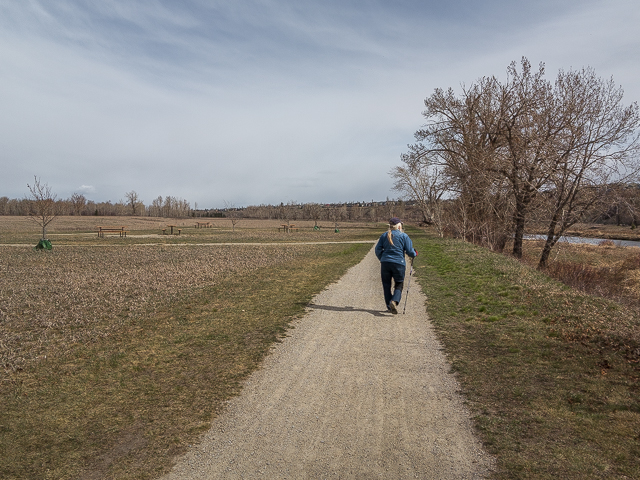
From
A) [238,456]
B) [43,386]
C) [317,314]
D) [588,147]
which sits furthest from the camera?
[588,147]

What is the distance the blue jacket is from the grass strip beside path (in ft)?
Answer: 7.10

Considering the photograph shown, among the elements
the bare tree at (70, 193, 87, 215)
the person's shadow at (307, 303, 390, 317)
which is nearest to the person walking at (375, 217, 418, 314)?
the person's shadow at (307, 303, 390, 317)

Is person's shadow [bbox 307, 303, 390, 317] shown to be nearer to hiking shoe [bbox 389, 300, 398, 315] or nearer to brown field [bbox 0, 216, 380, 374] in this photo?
hiking shoe [bbox 389, 300, 398, 315]

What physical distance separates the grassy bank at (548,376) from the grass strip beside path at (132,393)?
112 inches

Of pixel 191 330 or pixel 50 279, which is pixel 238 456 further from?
pixel 50 279

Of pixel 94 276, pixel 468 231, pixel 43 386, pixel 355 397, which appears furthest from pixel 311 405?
pixel 468 231

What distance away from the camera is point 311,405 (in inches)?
172

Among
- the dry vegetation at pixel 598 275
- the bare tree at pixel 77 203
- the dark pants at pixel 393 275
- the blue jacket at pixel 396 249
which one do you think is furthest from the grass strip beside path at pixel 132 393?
the bare tree at pixel 77 203

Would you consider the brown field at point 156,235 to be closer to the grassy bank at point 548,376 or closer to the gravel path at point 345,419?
the grassy bank at point 548,376

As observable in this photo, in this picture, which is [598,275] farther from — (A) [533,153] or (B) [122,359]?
(B) [122,359]

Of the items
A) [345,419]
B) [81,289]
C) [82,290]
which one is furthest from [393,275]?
[81,289]

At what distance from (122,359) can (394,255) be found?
16.7ft

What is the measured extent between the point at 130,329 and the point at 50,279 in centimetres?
762

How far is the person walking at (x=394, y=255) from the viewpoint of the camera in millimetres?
8133
